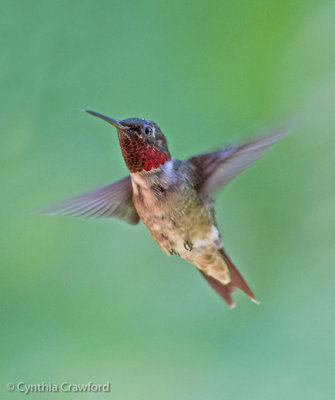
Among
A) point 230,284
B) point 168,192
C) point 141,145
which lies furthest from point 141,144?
point 230,284

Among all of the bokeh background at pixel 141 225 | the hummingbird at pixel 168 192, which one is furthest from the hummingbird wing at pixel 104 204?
the bokeh background at pixel 141 225

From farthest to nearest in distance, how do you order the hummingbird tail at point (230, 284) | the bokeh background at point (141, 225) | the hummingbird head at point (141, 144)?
the bokeh background at point (141, 225) → the hummingbird tail at point (230, 284) → the hummingbird head at point (141, 144)

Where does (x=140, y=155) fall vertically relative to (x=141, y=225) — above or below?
below

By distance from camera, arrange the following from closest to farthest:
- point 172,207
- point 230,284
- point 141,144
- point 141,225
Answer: point 141,144 → point 172,207 → point 230,284 → point 141,225

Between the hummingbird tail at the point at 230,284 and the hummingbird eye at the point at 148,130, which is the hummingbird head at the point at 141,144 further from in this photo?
the hummingbird tail at the point at 230,284

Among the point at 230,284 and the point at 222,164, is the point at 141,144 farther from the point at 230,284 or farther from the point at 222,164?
the point at 230,284

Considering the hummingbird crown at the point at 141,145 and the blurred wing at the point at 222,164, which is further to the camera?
the blurred wing at the point at 222,164
